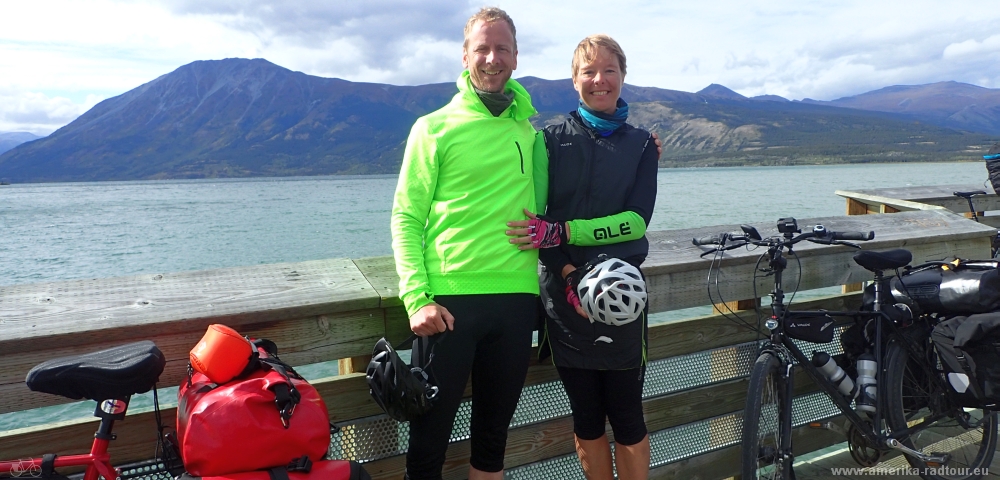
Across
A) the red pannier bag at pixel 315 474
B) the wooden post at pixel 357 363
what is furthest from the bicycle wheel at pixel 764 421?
the red pannier bag at pixel 315 474

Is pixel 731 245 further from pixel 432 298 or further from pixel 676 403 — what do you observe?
pixel 432 298

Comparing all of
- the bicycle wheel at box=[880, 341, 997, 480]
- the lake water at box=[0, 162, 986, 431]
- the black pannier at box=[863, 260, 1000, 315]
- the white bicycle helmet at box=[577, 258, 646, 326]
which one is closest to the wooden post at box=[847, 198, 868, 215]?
the bicycle wheel at box=[880, 341, 997, 480]

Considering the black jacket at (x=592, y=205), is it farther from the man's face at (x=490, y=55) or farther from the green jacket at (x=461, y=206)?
the man's face at (x=490, y=55)

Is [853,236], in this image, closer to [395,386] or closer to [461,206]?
[461,206]

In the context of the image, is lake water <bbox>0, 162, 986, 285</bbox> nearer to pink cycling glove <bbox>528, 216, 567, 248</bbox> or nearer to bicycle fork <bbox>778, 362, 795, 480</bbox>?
bicycle fork <bbox>778, 362, 795, 480</bbox>

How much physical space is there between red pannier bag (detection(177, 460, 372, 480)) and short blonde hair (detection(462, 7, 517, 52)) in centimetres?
168

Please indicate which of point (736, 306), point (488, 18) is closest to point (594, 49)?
point (488, 18)

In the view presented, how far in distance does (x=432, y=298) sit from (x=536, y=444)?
1.03 m

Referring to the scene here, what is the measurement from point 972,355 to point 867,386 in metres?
0.50

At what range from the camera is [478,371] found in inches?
113

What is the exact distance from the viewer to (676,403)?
3.69 metres

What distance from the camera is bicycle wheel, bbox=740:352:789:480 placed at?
11.1ft

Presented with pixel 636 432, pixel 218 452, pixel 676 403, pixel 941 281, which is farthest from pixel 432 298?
pixel 941 281

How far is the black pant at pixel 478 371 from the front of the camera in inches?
107
